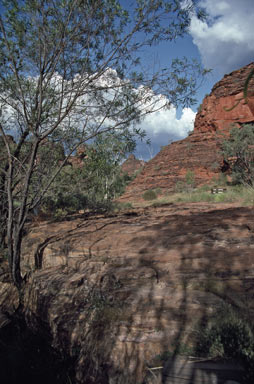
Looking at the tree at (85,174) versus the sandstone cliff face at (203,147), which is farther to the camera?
the sandstone cliff face at (203,147)

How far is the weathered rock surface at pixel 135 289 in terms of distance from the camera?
2.40m

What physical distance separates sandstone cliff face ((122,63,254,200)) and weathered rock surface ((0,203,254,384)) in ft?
69.7

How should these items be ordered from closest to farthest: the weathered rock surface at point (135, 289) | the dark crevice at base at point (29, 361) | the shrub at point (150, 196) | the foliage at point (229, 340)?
1. the foliage at point (229, 340)
2. the weathered rock surface at point (135, 289)
3. the dark crevice at base at point (29, 361)
4. the shrub at point (150, 196)

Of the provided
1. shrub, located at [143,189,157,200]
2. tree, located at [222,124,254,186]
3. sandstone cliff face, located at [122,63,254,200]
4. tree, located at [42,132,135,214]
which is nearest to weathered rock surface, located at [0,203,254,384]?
tree, located at [42,132,135,214]

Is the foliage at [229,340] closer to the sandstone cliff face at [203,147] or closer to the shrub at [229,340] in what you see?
the shrub at [229,340]

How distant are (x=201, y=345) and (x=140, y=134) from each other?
4166 mm

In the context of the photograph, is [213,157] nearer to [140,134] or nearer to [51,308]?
[140,134]

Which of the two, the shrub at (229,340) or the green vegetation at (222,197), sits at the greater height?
the green vegetation at (222,197)

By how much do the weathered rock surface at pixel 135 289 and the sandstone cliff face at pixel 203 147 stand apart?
836 inches

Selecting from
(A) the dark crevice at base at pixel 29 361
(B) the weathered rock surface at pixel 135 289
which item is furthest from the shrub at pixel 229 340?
(A) the dark crevice at base at pixel 29 361

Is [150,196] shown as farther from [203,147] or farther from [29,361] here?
[29,361]

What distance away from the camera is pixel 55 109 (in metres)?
5.41

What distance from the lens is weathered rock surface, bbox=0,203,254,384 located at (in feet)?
7.86

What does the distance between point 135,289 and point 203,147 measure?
29681 millimetres
